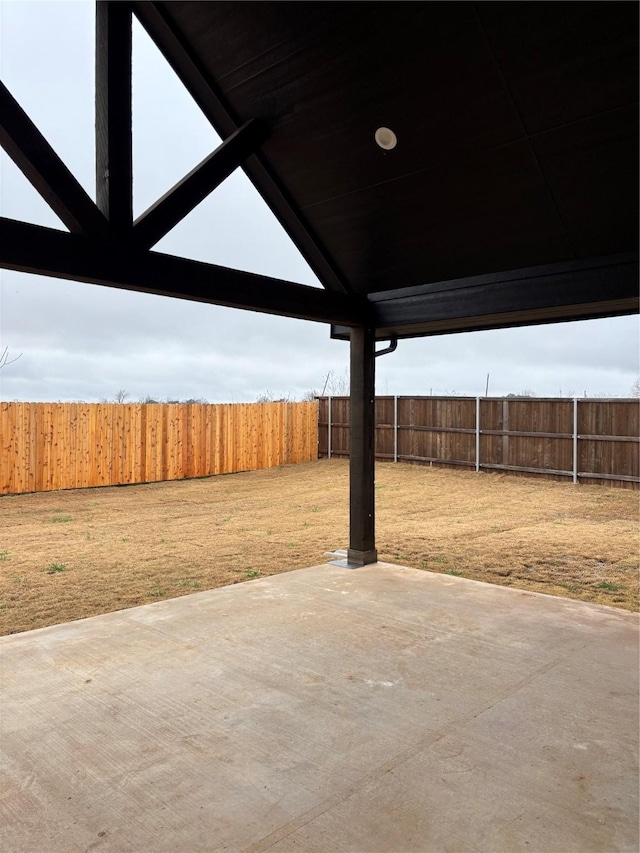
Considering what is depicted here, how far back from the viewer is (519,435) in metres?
12.5

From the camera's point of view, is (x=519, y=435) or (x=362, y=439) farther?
(x=519, y=435)

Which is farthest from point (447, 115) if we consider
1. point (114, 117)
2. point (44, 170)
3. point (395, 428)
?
point (395, 428)

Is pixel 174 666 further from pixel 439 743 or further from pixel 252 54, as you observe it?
pixel 252 54

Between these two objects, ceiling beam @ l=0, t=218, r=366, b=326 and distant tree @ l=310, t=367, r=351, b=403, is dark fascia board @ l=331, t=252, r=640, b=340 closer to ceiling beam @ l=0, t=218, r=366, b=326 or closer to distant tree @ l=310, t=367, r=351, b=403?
ceiling beam @ l=0, t=218, r=366, b=326

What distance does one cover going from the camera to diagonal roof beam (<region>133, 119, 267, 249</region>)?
325cm

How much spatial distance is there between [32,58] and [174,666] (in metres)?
4.02

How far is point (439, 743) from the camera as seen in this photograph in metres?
2.46

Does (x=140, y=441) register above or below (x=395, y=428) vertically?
below

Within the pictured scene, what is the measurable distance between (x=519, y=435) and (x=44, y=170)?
11.1 m

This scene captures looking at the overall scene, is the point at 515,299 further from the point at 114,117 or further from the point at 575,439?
the point at 575,439

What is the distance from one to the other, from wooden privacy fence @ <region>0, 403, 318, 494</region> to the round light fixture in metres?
9.03

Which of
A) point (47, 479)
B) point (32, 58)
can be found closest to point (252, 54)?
point (32, 58)

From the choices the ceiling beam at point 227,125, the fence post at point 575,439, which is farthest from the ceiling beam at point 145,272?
the fence post at point 575,439

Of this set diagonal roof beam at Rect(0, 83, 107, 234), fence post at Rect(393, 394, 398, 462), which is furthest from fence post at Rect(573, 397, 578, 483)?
diagonal roof beam at Rect(0, 83, 107, 234)
